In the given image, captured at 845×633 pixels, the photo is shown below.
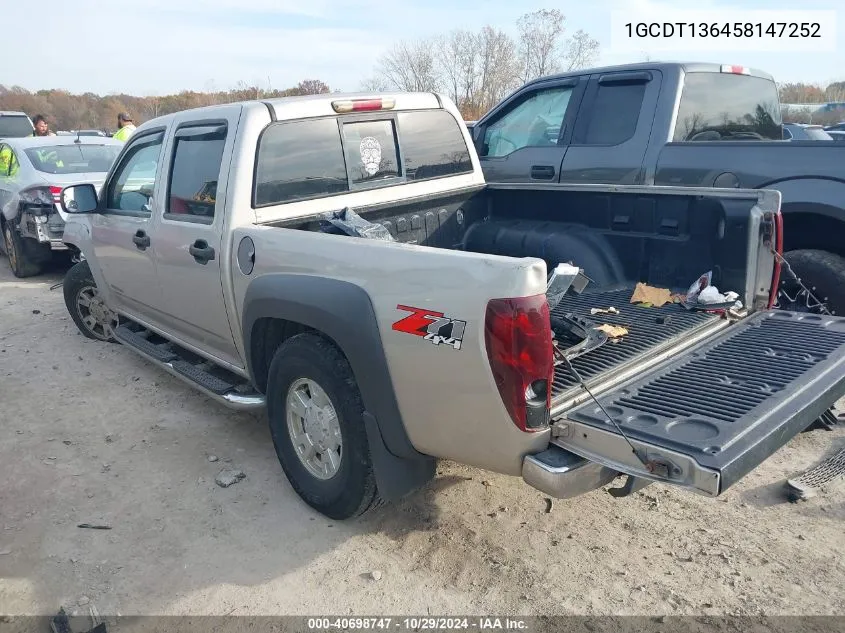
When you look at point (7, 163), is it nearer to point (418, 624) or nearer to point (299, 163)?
point (299, 163)

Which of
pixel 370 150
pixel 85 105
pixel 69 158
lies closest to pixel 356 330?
pixel 370 150

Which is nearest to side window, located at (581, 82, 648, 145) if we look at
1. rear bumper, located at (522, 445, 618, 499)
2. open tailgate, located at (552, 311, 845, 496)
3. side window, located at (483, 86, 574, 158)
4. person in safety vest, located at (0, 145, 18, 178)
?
side window, located at (483, 86, 574, 158)

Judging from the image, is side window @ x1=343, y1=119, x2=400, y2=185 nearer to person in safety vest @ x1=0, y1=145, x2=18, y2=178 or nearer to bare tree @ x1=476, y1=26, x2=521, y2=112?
person in safety vest @ x1=0, y1=145, x2=18, y2=178

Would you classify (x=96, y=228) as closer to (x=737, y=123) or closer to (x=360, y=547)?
(x=360, y=547)

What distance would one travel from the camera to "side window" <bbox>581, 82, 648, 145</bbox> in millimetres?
5406

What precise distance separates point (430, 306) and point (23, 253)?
311 inches

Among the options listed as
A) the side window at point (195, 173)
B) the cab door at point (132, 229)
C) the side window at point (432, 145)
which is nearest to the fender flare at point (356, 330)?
the side window at point (195, 173)

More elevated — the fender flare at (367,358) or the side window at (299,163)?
the side window at (299,163)

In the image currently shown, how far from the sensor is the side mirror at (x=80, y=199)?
487 centimetres

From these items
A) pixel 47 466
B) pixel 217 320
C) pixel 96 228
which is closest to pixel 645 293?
pixel 217 320

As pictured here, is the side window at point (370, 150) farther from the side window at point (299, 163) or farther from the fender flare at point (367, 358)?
the fender flare at point (367, 358)

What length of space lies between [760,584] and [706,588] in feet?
0.73

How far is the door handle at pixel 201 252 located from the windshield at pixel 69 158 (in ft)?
19.3

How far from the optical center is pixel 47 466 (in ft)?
12.7
